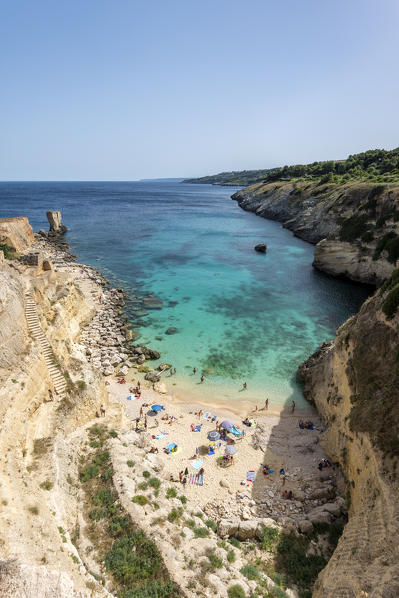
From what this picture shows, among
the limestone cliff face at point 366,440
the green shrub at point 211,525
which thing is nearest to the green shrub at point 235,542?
the green shrub at point 211,525

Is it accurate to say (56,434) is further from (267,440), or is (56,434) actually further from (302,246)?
(302,246)

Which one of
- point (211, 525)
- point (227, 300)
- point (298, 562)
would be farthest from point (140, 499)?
point (227, 300)

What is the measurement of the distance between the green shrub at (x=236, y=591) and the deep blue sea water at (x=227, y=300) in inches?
606

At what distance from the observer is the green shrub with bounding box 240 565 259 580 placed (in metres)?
12.3

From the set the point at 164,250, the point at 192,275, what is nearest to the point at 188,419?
the point at 192,275

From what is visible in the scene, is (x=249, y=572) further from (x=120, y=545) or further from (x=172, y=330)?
(x=172, y=330)

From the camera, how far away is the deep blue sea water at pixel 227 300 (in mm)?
29734

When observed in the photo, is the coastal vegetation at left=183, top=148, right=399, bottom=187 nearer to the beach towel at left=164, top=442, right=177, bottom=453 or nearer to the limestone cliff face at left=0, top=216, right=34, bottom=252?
the beach towel at left=164, top=442, right=177, bottom=453

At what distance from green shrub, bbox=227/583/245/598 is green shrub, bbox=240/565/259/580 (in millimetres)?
1199

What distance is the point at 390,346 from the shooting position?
16109 millimetres

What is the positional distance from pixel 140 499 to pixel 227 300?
32.8 m

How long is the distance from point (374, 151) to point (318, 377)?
123817mm

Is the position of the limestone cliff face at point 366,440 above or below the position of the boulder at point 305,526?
above

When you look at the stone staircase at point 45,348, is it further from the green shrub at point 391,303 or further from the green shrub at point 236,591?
the green shrub at point 391,303
